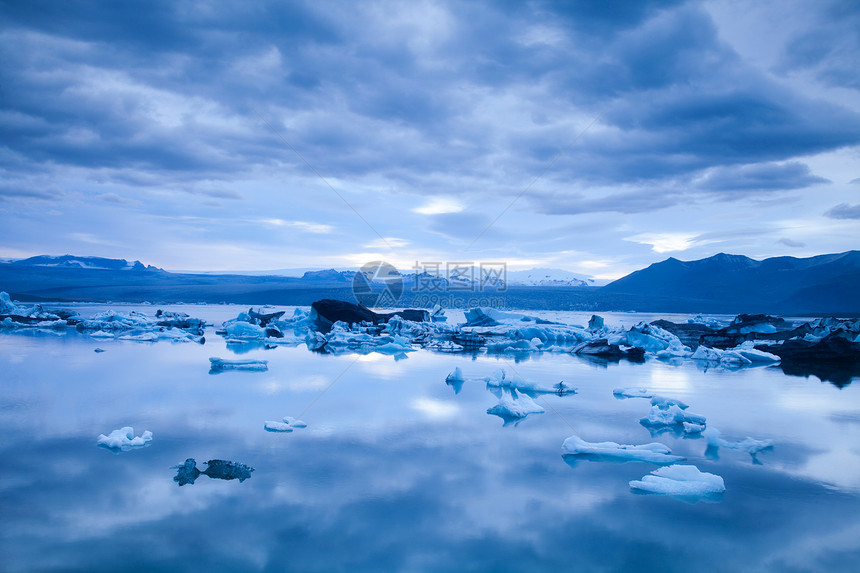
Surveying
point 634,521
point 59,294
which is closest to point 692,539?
point 634,521

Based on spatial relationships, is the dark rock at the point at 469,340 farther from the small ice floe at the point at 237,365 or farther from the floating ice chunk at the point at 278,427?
the floating ice chunk at the point at 278,427

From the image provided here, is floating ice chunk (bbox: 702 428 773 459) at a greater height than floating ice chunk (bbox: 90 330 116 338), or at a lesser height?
greater

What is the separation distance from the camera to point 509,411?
5566 mm

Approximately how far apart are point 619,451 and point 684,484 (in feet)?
2.48

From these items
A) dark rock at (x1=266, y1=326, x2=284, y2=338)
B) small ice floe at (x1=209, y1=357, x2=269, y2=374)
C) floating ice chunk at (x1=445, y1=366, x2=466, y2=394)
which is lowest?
dark rock at (x1=266, y1=326, x2=284, y2=338)

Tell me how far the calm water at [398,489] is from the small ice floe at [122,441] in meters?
0.14

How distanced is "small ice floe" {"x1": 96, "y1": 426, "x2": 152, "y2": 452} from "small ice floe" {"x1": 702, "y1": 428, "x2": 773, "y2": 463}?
15.3 ft

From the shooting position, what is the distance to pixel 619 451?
412cm

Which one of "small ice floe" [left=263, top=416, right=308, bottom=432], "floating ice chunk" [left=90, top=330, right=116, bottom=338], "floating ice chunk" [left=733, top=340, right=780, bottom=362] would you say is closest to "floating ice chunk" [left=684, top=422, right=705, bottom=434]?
"small ice floe" [left=263, top=416, right=308, bottom=432]

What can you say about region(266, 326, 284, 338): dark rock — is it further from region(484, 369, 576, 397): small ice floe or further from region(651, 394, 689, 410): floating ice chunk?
region(651, 394, 689, 410): floating ice chunk

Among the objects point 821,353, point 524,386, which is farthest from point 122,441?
point 821,353

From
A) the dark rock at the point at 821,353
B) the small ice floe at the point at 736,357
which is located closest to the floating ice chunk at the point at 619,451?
the small ice floe at the point at 736,357

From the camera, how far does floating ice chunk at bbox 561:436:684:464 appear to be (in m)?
4.04

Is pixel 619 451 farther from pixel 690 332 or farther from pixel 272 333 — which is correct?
pixel 690 332
